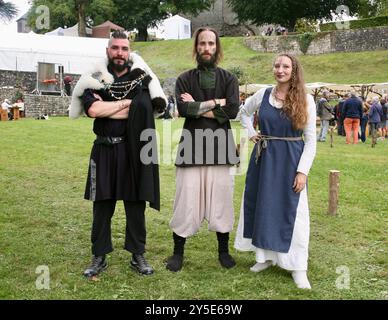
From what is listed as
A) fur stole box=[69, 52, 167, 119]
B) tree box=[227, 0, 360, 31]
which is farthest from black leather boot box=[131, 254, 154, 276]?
tree box=[227, 0, 360, 31]

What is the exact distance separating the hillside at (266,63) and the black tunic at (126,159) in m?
24.0

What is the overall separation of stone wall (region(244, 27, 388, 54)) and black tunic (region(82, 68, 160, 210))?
34682 mm

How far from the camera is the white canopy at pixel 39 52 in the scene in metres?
28.8

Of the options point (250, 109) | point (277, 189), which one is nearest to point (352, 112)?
point (250, 109)

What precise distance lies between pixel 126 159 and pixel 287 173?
1.30 metres

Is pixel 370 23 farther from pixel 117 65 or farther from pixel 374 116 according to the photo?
pixel 117 65

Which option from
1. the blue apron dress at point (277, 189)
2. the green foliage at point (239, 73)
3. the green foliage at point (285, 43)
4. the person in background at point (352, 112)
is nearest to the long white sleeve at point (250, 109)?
the blue apron dress at point (277, 189)

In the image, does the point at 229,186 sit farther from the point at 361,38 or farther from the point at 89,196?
the point at 361,38

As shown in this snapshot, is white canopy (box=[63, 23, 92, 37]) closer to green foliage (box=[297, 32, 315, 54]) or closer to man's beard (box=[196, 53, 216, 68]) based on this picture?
green foliage (box=[297, 32, 315, 54])

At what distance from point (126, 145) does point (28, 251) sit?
1633mm

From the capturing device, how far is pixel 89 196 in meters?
3.89

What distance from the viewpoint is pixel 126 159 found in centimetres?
384

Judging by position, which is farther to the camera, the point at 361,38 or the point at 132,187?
the point at 361,38

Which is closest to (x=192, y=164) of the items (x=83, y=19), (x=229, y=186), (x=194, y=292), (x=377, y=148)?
(x=229, y=186)
